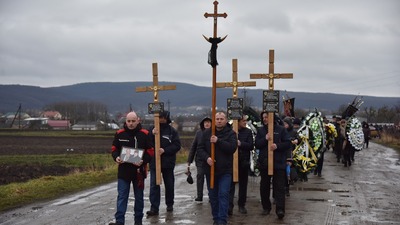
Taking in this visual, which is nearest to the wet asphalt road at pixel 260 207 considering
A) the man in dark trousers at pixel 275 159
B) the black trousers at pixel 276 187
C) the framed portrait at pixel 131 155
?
the black trousers at pixel 276 187

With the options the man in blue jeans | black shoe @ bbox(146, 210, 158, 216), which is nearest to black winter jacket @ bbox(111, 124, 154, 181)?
the man in blue jeans

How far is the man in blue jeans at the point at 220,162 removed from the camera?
10.1 meters

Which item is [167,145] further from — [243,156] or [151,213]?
[243,156]

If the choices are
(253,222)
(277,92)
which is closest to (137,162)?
(253,222)

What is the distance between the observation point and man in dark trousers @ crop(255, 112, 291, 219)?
37.3 feet

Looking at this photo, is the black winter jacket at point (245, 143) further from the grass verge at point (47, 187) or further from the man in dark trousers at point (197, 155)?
Result: the grass verge at point (47, 187)

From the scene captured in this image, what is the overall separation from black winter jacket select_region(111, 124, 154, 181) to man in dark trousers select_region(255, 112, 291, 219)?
230cm

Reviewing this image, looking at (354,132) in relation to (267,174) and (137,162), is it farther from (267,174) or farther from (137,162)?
(137,162)

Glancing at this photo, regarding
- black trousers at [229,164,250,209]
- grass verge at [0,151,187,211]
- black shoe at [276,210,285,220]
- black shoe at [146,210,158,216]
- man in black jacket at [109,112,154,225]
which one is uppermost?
man in black jacket at [109,112,154,225]

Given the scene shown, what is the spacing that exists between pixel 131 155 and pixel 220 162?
4.84ft

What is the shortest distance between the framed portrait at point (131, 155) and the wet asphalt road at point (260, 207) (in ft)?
4.27

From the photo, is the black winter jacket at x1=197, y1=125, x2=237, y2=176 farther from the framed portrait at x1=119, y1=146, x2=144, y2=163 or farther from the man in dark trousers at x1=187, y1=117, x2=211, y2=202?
the framed portrait at x1=119, y1=146, x2=144, y2=163

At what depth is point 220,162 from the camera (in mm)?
10203

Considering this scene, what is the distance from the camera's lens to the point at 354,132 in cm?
2488
